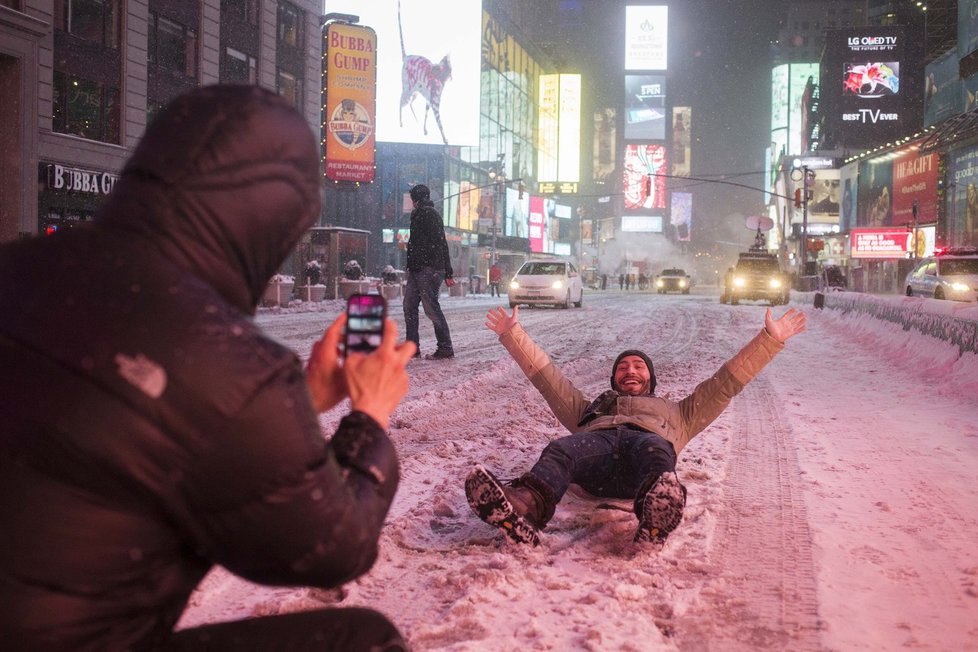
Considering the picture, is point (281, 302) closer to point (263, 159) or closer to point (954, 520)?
point (954, 520)

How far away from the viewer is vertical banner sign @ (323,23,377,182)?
3884 centimetres

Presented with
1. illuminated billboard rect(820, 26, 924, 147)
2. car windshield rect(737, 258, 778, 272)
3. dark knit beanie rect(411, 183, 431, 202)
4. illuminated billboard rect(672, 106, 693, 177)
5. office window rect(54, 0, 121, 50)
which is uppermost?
illuminated billboard rect(672, 106, 693, 177)

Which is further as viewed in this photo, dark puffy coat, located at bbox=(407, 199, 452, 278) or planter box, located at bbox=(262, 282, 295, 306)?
planter box, located at bbox=(262, 282, 295, 306)

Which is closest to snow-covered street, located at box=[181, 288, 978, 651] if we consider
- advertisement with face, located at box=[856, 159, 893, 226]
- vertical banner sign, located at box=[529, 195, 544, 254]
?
advertisement with face, located at box=[856, 159, 893, 226]

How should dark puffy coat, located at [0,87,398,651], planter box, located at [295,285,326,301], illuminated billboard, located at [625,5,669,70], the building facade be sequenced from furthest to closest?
illuminated billboard, located at [625,5,669,70]
planter box, located at [295,285,326,301]
the building facade
dark puffy coat, located at [0,87,398,651]

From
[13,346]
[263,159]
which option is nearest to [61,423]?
[13,346]

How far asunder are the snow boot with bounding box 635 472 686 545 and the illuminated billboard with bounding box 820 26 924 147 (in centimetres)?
6838

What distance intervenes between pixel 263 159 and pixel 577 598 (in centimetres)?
215

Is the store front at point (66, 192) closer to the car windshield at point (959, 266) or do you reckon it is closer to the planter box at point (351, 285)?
the planter box at point (351, 285)

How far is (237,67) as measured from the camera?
109ft

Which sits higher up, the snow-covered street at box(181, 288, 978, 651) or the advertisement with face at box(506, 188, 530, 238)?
the advertisement with face at box(506, 188, 530, 238)

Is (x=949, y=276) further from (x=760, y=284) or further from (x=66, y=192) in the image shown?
(x=66, y=192)

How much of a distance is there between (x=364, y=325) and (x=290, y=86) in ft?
126

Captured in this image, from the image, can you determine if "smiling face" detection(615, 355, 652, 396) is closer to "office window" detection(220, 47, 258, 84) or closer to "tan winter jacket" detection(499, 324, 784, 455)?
"tan winter jacket" detection(499, 324, 784, 455)
